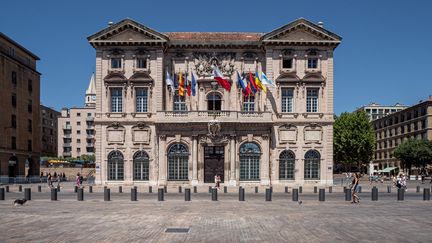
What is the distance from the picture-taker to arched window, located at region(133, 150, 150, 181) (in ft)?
142

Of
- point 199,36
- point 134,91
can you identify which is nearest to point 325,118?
point 199,36

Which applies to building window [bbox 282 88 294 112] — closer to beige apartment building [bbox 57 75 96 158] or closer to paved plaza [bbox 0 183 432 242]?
paved plaza [bbox 0 183 432 242]

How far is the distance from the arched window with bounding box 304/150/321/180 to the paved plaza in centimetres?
2133

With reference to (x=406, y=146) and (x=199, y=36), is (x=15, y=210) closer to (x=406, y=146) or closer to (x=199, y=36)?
(x=199, y=36)

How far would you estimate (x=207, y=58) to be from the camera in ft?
145

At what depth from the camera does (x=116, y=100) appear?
143 feet

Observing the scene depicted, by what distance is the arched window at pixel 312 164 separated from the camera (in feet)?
142

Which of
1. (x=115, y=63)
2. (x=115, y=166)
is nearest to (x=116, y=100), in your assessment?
(x=115, y=63)

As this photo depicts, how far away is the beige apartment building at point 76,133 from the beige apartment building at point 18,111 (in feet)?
161

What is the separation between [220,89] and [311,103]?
8.72 meters

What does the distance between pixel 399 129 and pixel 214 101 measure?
64.9m

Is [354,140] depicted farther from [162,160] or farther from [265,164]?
[162,160]

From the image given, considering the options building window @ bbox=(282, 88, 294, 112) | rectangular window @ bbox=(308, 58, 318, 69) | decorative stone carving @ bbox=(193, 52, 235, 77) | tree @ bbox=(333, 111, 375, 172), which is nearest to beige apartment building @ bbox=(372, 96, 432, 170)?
tree @ bbox=(333, 111, 375, 172)

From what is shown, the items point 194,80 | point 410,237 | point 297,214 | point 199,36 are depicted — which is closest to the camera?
point 410,237
